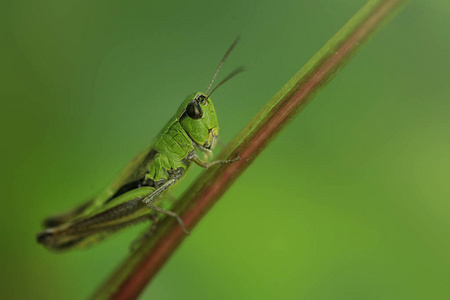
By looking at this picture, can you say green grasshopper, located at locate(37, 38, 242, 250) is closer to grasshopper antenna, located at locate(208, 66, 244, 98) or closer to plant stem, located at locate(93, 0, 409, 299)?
grasshopper antenna, located at locate(208, 66, 244, 98)

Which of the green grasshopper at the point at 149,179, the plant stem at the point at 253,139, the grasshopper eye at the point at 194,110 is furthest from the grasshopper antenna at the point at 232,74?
the plant stem at the point at 253,139

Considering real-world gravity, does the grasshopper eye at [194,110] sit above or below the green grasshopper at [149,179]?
above

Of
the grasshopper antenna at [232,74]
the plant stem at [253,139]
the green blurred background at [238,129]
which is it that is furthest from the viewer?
the grasshopper antenna at [232,74]

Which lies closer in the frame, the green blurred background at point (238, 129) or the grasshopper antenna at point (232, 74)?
the green blurred background at point (238, 129)

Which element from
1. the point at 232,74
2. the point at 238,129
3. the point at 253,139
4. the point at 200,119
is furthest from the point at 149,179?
the point at 253,139

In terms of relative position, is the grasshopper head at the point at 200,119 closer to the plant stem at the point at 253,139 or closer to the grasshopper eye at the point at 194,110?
the grasshopper eye at the point at 194,110

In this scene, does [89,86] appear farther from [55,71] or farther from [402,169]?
[402,169]

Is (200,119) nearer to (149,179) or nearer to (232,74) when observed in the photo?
(232,74)

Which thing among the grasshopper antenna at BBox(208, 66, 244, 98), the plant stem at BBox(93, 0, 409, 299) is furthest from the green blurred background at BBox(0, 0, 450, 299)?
the plant stem at BBox(93, 0, 409, 299)
